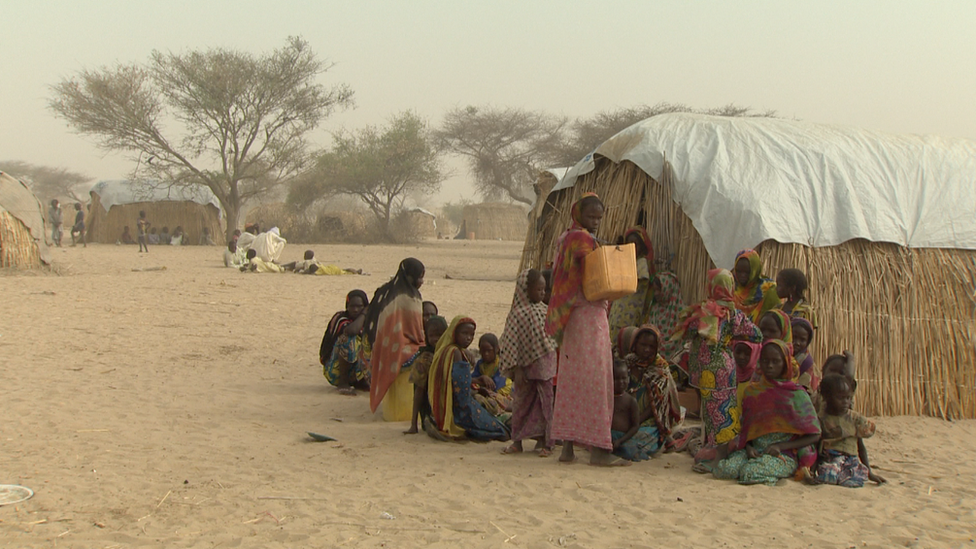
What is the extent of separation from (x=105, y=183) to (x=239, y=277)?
57.1 ft

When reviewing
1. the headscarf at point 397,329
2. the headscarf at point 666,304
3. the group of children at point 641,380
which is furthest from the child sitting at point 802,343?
the headscarf at point 397,329

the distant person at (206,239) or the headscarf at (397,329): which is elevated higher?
the distant person at (206,239)

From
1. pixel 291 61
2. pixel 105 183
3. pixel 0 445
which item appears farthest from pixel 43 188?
pixel 0 445

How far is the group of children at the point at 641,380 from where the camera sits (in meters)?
4.51

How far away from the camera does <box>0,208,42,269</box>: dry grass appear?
14.6 meters

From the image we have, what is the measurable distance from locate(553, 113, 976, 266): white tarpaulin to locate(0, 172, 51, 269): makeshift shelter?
1208 centimetres

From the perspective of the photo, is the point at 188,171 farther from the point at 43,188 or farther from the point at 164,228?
the point at 43,188

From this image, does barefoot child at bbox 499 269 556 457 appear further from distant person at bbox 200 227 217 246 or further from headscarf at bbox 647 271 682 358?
distant person at bbox 200 227 217 246

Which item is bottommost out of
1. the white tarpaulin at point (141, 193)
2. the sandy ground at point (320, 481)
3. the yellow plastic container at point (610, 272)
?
the sandy ground at point (320, 481)

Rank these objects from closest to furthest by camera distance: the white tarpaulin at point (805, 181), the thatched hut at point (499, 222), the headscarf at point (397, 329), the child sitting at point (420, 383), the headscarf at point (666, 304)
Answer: the child sitting at point (420, 383), the headscarf at point (397, 329), the white tarpaulin at point (805, 181), the headscarf at point (666, 304), the thatched hut at point (499, 222)

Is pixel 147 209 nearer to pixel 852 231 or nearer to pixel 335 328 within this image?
pixel 335 328

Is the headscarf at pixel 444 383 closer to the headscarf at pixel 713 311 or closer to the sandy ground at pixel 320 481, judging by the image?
the sandy ground at pixel 320 481

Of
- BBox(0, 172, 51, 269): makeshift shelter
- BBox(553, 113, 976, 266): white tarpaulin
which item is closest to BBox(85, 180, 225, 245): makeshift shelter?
BBox(0, 172, 51, 269): makeshift shelter

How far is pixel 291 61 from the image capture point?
2953 centimetres
